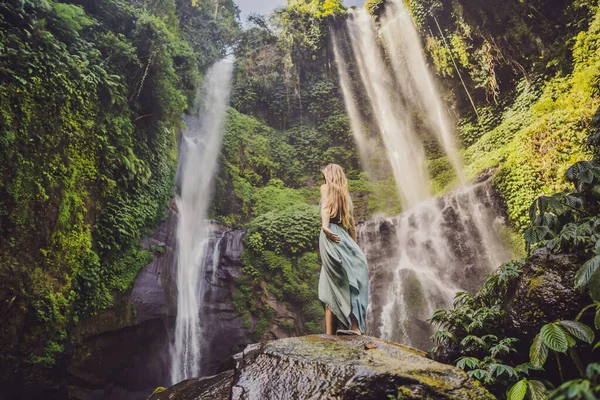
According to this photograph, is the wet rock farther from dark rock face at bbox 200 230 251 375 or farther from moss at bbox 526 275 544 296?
dark rock face at bbox 200 230 251 375

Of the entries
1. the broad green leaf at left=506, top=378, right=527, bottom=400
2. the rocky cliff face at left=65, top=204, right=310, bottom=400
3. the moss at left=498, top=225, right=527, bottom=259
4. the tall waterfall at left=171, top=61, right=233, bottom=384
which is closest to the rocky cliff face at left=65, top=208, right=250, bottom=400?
the rocky cliff face at left=65, top=204, right=310, bottom=400

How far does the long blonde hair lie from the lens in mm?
3877

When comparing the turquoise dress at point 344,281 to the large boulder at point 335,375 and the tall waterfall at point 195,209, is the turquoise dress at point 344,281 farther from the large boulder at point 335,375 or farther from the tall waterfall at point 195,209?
the tall waterfall at point 195,209

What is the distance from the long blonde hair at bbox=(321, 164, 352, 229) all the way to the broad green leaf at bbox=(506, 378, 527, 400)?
7.08ft

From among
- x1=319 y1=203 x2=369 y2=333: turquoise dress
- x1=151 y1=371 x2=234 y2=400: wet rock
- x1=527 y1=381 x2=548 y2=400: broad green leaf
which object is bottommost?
x1=527 y1=381 x2=548 y2=400: broad green leaf

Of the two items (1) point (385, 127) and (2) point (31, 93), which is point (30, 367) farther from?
(1) point (385, 127)

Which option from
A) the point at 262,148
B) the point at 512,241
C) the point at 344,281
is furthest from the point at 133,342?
the point at 262,148

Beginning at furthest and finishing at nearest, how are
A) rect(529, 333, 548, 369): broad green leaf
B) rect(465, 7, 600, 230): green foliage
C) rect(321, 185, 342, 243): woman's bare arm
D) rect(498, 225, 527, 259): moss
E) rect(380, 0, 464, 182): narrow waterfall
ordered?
1. rect(380, 0, 464, 182): narrow waterfall
2. rect(498, 225, 527, 259): moss
3. rect(465, 7, 600, 230): green foliage
4. rect(321, 185, 342, 243): woman's bare arm
5. rect(529, 333, 548, 369): broad green leaf

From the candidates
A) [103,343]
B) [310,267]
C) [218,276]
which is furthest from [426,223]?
[103,343]

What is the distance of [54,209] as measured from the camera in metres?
5.66

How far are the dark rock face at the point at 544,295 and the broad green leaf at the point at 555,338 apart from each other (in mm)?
376

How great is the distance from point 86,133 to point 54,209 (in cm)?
176

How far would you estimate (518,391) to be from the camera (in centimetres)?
217

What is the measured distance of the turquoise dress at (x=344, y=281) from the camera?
346 cm
